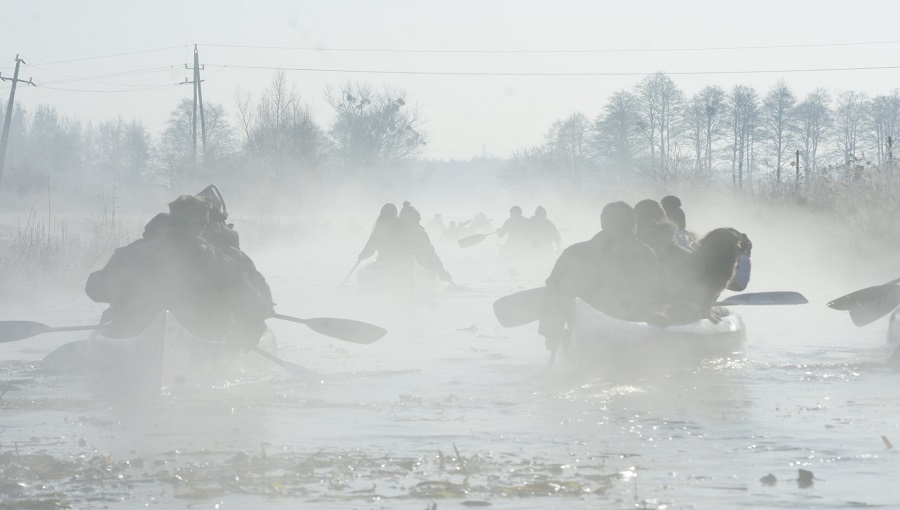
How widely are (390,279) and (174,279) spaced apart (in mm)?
12143

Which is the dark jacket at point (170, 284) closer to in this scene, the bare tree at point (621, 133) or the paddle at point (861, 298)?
the paddle at point (861, 298)

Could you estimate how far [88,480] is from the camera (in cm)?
729

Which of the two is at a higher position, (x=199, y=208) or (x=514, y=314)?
(x=199, y=208)

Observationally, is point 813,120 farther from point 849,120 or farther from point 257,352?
point 257,352

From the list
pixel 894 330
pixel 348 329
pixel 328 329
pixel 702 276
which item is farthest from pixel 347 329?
pixel 894 330

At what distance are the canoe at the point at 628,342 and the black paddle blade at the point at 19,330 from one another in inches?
203

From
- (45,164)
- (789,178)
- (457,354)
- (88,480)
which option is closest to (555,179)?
(45,164)

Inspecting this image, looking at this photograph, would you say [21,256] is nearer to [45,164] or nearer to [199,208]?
[199,208]

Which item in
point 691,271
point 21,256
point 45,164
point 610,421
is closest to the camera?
point 610,421

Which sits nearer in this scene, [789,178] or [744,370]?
[744,370]

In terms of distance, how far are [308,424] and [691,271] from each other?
15.7 ft

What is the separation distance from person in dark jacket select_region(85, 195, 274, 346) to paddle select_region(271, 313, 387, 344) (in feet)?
4.55

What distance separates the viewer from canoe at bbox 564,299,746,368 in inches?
454

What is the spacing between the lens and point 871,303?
14.6 metres
